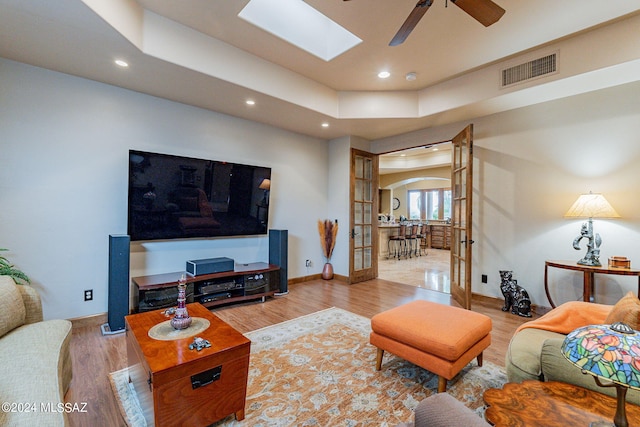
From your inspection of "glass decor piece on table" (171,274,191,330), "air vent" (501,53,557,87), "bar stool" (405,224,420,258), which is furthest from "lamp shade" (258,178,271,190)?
"bar stool" (405,224,420,258)

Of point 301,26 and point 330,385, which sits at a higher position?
point 301,26

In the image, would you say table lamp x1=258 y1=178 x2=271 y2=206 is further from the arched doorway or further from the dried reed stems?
the arched doorway

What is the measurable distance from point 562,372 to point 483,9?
7.61 feet

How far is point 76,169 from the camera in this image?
2977 mm

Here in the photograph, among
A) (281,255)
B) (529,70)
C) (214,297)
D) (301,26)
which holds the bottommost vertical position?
(214,297)

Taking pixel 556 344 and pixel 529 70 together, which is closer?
pixel 556 344

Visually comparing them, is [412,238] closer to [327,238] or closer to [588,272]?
[327,238]

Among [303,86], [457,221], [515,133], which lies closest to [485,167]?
[515,133]

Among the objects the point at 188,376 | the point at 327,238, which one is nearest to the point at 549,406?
the point at 188,376

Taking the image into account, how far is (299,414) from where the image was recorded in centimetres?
174

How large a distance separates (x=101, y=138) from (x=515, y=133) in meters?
5.16

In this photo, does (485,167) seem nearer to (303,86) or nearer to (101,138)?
(303,86)

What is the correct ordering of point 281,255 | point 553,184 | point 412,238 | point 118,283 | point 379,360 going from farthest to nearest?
point 412,238, point 281,255, point 553,184, point 118,283, point 379,360

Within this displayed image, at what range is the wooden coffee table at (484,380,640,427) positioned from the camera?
42.7 inches
